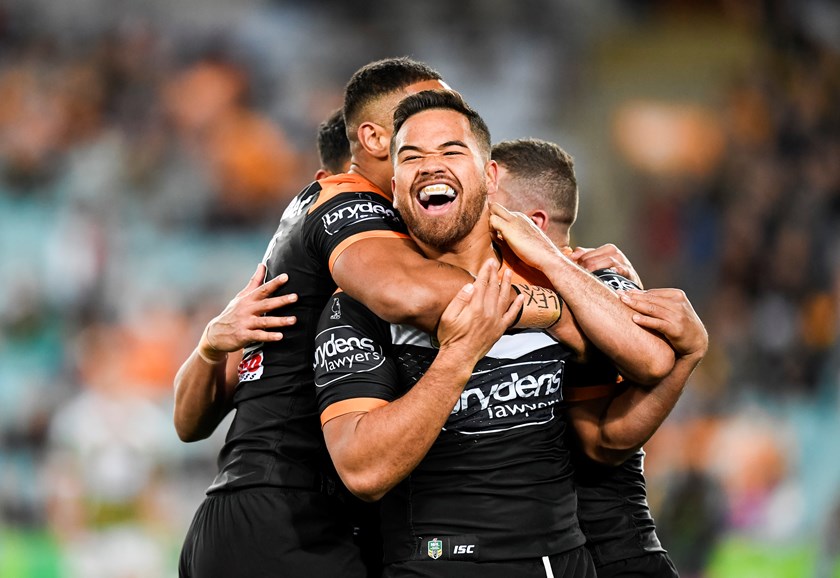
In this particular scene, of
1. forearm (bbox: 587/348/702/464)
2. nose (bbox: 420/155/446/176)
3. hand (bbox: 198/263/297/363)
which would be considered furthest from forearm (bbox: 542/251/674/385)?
hand (bbox: 198/263/297/363)

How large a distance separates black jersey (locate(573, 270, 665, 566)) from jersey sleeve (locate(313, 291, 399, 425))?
36.8 inches

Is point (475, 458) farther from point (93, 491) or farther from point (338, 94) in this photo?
point (338, 94)

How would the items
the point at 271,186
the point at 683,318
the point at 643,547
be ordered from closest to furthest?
the point at 683,318 → the point at 643,547 → the point at 271,186

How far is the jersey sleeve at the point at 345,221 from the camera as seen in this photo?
11.7 feet

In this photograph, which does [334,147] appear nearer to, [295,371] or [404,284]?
[295,371]

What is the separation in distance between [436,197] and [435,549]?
1.12m

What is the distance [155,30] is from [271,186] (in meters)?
2.62

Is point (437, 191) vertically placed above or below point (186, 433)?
above

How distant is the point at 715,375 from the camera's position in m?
10.1

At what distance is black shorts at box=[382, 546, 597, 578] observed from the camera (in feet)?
10.8

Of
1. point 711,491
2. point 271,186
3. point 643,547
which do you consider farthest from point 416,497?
point 271,186

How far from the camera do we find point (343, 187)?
3859 mm

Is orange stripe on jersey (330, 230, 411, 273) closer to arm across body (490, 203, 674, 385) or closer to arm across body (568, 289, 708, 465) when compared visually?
arm across body (490, 203, 674, 385)

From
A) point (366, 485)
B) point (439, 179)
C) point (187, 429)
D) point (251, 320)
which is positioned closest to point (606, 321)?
point (439, 179)
